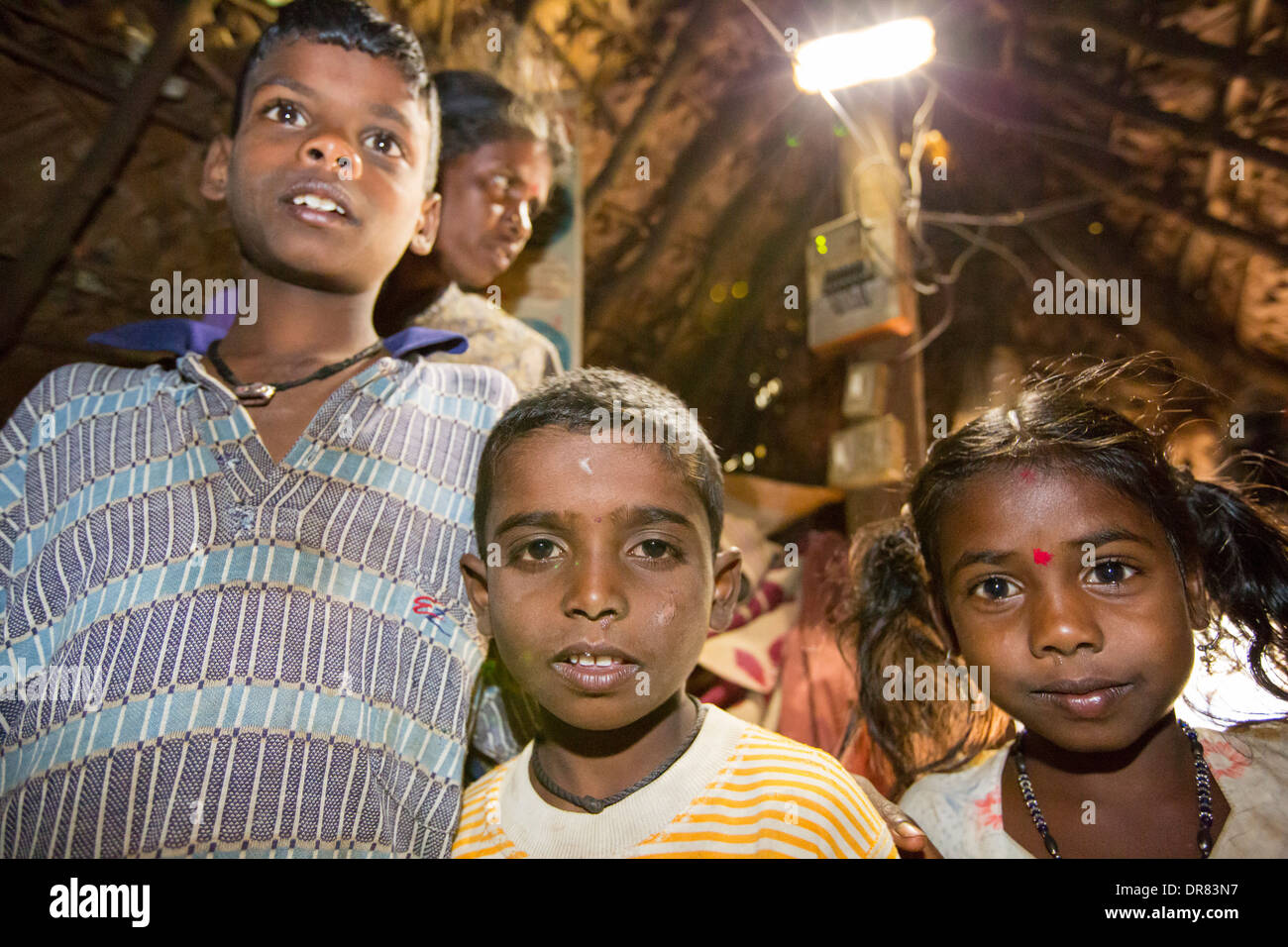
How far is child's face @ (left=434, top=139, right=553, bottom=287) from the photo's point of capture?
272cm

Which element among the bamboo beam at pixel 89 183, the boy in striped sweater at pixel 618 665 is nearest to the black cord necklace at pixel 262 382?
the boy in striped sweater at pixel 618 665

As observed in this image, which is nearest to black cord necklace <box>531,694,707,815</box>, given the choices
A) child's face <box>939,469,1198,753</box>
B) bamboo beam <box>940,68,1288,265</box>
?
child's face <box>939,469,1198,753</box>

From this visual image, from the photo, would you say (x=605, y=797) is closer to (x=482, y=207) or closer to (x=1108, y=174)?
(x=482, y=207)

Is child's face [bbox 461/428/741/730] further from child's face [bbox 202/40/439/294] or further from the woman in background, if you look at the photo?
the woman in background

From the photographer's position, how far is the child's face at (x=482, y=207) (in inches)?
107

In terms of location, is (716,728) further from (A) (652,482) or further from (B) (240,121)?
(B) (240,121)

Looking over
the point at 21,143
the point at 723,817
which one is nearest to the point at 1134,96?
the point at 723,817

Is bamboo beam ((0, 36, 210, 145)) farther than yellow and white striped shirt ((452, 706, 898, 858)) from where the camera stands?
Yes

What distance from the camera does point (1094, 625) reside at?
53.6 inches

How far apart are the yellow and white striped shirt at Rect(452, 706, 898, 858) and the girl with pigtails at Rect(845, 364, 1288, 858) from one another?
0.39 meters

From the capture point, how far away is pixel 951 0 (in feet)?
13.5

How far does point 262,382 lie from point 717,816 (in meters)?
1.17

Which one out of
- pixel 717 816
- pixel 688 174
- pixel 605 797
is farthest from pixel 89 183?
pixel 688 174

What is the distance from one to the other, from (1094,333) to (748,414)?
249 cm
